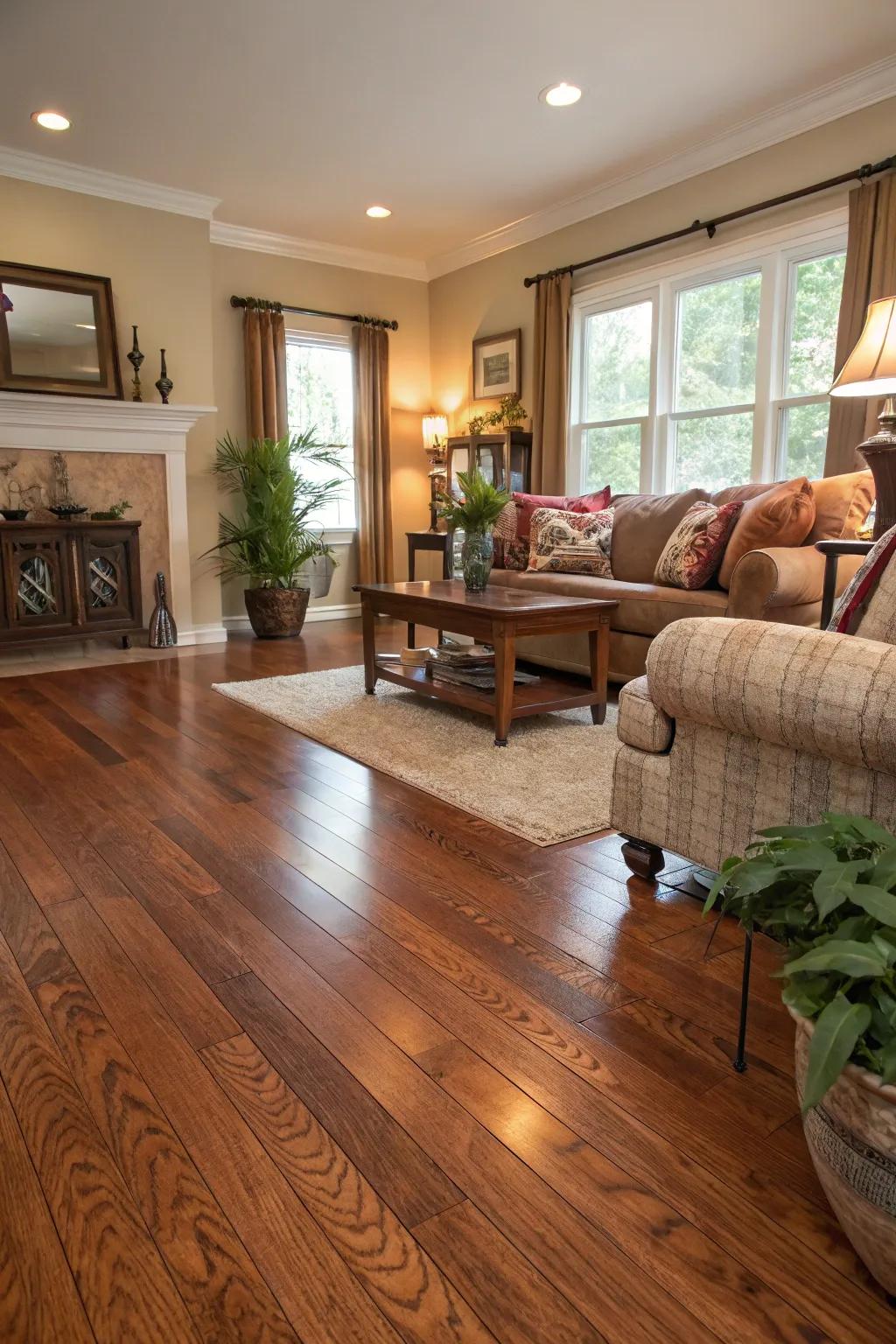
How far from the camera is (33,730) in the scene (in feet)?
11.2

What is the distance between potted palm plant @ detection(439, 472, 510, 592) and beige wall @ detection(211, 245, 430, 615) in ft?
10.2

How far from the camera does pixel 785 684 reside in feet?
5.00

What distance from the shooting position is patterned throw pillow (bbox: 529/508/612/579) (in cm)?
450

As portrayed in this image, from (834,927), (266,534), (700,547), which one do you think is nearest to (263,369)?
(266,534)

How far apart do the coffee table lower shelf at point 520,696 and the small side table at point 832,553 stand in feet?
2.90

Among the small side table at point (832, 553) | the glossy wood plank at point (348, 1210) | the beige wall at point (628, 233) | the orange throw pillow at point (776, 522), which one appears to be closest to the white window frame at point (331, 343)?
the beige wall at point (628, 233)

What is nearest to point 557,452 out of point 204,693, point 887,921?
point 204,693

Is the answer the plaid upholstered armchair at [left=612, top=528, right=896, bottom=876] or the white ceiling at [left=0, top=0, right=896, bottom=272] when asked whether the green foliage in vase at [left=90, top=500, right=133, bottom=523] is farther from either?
the plaid upholstered armchair at [left=612, top=528, right=896, bottom=876]

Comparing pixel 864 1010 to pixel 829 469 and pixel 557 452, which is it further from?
pixel 557 452

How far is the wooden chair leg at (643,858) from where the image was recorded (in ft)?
6.59

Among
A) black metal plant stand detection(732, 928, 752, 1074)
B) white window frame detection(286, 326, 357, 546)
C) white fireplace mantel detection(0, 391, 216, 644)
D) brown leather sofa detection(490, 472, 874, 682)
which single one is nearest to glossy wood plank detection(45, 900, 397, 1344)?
black metal plant stand detection(732, 928, 752, 1074)

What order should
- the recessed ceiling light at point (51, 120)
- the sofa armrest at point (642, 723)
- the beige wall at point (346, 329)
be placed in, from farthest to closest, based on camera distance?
the beige wall at point (346, 329)
the recessed ceiling light at point (51, 120)
the sofa armrest at point (642, 723)

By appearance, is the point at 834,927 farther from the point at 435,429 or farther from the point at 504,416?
the point at 435,429

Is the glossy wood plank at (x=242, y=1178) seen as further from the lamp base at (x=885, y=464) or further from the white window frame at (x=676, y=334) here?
the white window frame at (x=676, y=334)
